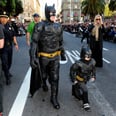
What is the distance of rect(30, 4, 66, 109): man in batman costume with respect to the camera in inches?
262

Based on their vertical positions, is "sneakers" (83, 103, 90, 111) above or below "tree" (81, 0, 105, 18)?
above

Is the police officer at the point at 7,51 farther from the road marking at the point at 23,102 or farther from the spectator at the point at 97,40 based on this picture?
the spectator at the point at 97,40

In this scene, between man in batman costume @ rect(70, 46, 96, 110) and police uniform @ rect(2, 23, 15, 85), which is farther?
police uniform @ rect(2, 23, 15, 85)

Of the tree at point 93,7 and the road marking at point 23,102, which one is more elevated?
the road marking at point 23,102

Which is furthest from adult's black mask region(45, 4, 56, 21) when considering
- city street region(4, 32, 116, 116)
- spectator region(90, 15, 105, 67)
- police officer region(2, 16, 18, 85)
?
spectator region(90, 15, 105, 67)

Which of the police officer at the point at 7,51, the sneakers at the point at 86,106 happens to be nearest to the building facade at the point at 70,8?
the police officer at the point at 7,51

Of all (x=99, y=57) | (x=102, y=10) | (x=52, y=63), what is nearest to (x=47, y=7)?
(x=52, y=63)

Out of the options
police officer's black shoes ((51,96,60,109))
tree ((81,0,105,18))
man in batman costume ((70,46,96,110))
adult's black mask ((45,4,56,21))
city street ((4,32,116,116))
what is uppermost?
adult's black mask ((45,4,56,21))

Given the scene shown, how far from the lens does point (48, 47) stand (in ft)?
22.0

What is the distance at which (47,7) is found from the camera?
671cm

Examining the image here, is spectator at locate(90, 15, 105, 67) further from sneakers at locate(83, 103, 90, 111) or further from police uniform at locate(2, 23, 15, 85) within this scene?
sneakers at locate(83, 103, 90, 111)

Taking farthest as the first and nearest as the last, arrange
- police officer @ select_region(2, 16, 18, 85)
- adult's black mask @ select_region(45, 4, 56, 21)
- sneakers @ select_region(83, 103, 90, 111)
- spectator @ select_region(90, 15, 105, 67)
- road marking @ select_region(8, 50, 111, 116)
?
spectator @ select_region(90, 15, 105, 67) → police officer @ select_region(2, 16, 18, 85) → adult's black mask @ select_region(45, 4, 56, 21) → sneakers @ select_region(83, 103, 90, 111) → road marking @ select_region(8, 50, 111, 116)

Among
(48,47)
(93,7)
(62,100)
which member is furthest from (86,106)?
(93,7)

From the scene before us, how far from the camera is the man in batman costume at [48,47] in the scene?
21.8ft
